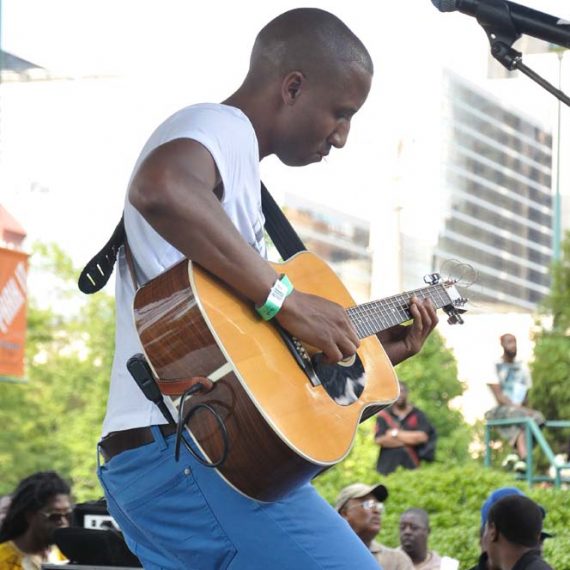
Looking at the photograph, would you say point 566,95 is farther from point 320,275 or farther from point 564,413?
point 564,413

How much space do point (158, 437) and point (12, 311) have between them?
7.79 m

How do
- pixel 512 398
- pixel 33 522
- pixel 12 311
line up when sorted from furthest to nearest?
pixel 512 398
pixel 12 311
pixel 33 522

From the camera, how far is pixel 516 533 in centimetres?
537

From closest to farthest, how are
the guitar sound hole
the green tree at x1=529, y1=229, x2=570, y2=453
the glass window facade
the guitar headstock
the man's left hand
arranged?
1. the guitar sound hole
2. the man's left hand
3. the guitar headstock
4. the green tree at x1=529, y1=229, x2=570, y2=453
5. the glass window facade

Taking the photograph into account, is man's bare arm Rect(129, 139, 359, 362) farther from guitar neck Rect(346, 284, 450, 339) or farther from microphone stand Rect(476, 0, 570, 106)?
microphone stand Rect(476, 0, 570, 106)

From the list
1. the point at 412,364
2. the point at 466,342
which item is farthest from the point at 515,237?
the point at 412,364

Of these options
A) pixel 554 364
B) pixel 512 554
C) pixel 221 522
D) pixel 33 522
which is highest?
pixel 221 522

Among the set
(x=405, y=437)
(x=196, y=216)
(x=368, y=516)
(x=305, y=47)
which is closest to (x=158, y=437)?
(x=196, y=216)

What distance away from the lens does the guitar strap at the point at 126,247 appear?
2941mm

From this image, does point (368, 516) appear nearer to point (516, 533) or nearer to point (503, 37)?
point (516, 533)

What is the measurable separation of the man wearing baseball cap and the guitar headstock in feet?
13.2

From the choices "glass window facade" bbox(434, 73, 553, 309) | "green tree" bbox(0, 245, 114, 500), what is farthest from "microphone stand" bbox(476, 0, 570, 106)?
"glass window facade" bbox(434, 73, 553, 309)

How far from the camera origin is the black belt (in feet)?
8.89

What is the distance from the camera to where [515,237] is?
122062 mm
